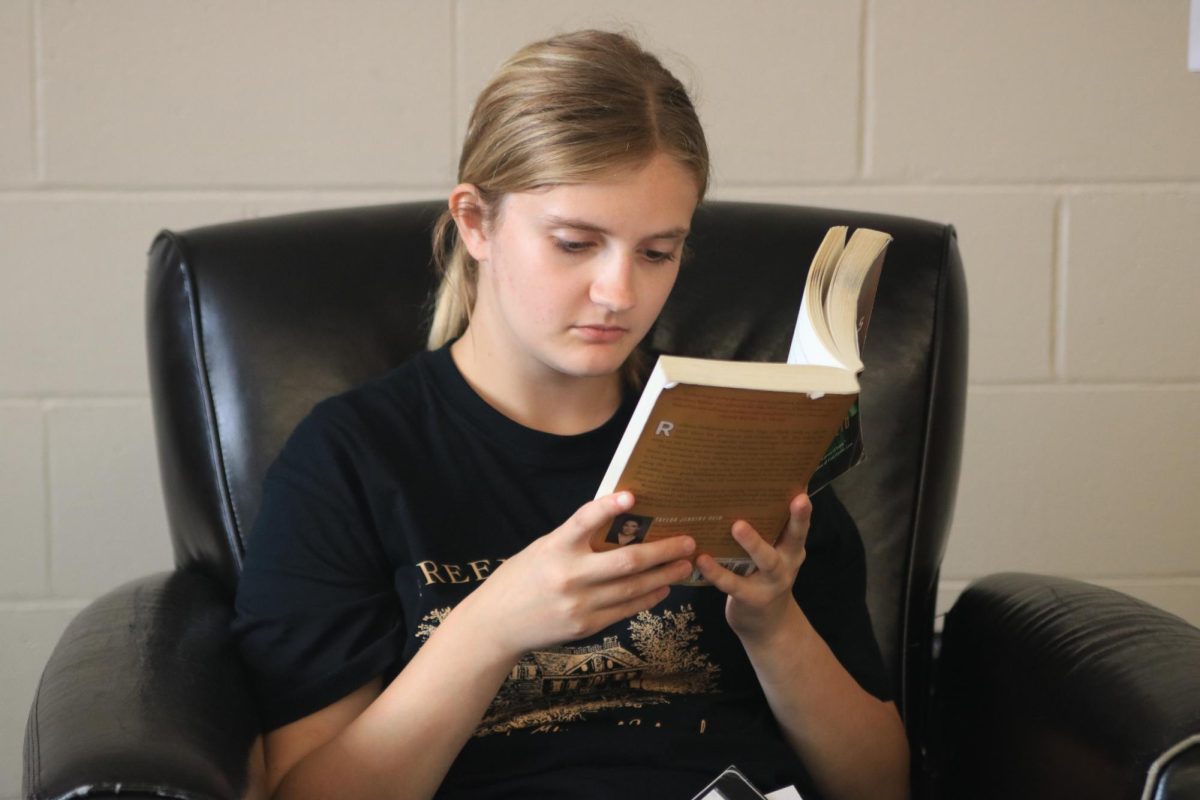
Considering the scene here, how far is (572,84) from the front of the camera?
3.39 ft

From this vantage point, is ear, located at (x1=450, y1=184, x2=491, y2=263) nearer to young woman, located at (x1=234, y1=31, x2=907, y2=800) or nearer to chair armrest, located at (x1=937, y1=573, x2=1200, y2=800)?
young woman, located at (x1=234, y1=31, x2=907, y2=800)

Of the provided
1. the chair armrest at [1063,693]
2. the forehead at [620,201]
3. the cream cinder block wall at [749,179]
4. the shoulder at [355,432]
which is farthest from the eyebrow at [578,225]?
the cream cinder block wall at [749,179]

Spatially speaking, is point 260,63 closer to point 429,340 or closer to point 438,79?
point 438,79

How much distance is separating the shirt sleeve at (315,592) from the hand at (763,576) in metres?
0.28

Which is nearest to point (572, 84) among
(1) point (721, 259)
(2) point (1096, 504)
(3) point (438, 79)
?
(1) point (721, 259)

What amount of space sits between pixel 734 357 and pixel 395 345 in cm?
35

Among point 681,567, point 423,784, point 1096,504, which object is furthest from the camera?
point 1096,504

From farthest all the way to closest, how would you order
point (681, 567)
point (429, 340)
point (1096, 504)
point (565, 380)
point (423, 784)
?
point (1096, 504)
point (429, 340)
point (565, 380)
point (423, 784)
point (681, 567)

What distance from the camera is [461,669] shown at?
37.4 inches

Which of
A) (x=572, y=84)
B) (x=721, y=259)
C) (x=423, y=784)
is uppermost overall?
(x=572, y=84)

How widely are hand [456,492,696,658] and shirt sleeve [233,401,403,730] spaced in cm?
14

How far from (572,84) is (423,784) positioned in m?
0.55

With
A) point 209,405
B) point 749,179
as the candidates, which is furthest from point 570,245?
point 749,179

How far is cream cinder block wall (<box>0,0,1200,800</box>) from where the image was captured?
5.43ft
